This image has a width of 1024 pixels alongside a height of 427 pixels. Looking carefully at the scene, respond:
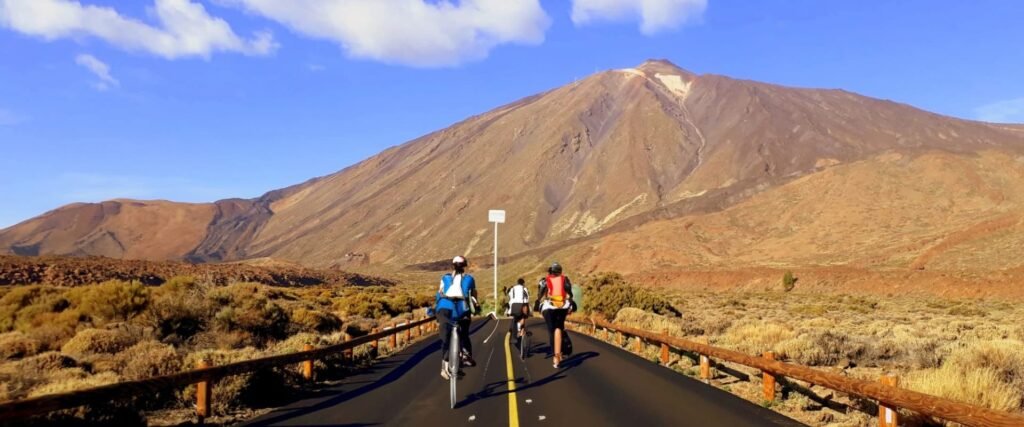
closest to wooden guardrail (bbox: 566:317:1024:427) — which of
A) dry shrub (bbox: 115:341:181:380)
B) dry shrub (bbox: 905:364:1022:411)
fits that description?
dry shrub (bbox: 905:364:1022:411)

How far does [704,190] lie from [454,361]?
127 metres

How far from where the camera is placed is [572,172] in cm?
16325

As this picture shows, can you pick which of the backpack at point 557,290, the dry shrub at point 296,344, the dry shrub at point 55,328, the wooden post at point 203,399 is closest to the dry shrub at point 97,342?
the dry shrub at point 55,328

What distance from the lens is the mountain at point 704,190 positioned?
8975cm

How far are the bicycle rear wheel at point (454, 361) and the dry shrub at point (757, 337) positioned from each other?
8573 mm

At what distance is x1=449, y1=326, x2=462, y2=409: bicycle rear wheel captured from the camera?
34.4 feet

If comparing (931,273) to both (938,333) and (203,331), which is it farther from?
(203,331)

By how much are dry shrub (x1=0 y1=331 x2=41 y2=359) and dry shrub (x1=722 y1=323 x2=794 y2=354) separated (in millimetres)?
16386

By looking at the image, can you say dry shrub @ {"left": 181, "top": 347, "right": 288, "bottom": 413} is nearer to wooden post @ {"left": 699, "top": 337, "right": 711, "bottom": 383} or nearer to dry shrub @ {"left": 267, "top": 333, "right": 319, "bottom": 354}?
dry shrub @ {"left": 267, "top": 333, "right": 319, "bottom": 354}

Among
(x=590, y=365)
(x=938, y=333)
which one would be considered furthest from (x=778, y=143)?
(x=590, y=365)

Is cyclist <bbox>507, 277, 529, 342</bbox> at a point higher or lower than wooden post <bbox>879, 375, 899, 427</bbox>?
higher

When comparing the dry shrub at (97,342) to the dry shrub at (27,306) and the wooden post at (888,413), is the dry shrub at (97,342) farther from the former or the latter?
the wooden post at (888,413)

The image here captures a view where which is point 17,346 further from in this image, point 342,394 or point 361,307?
point 361,307

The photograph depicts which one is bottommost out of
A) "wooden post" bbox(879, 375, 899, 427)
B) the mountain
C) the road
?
the road
